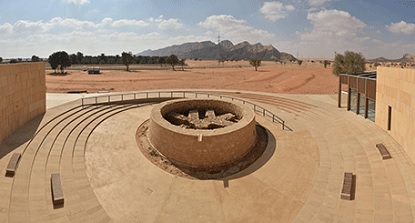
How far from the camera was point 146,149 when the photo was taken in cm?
1664

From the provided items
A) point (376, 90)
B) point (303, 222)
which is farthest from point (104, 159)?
point (376, 90)

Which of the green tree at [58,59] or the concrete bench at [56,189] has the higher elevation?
the green tree at [58,59]

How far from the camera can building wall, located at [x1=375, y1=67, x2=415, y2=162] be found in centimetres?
1238

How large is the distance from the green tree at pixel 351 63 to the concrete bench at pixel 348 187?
25.9 m

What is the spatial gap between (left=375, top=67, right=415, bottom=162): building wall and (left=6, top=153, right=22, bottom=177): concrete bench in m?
17.5

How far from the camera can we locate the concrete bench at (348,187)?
35.5 feet

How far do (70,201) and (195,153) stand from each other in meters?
6.58

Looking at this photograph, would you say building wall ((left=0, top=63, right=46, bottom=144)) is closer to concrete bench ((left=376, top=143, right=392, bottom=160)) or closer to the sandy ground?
the sandy ground

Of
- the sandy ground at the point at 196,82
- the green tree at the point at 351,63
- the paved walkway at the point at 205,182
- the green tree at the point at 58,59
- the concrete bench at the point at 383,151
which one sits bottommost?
the paved walkway at the point at 205,182

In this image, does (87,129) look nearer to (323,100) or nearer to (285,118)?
(285,118)

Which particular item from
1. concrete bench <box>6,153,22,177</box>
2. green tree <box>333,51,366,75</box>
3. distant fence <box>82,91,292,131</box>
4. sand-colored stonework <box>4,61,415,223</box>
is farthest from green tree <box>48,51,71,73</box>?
green tree <box>333,51,366,75</box>

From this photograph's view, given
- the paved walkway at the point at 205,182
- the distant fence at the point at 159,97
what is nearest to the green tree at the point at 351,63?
the distant fence at the point at 159,97

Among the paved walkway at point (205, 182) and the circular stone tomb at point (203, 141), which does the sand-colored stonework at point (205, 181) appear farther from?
the circular stone tomb at point (203, 141)

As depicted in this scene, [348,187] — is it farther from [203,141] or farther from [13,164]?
[13,164]
